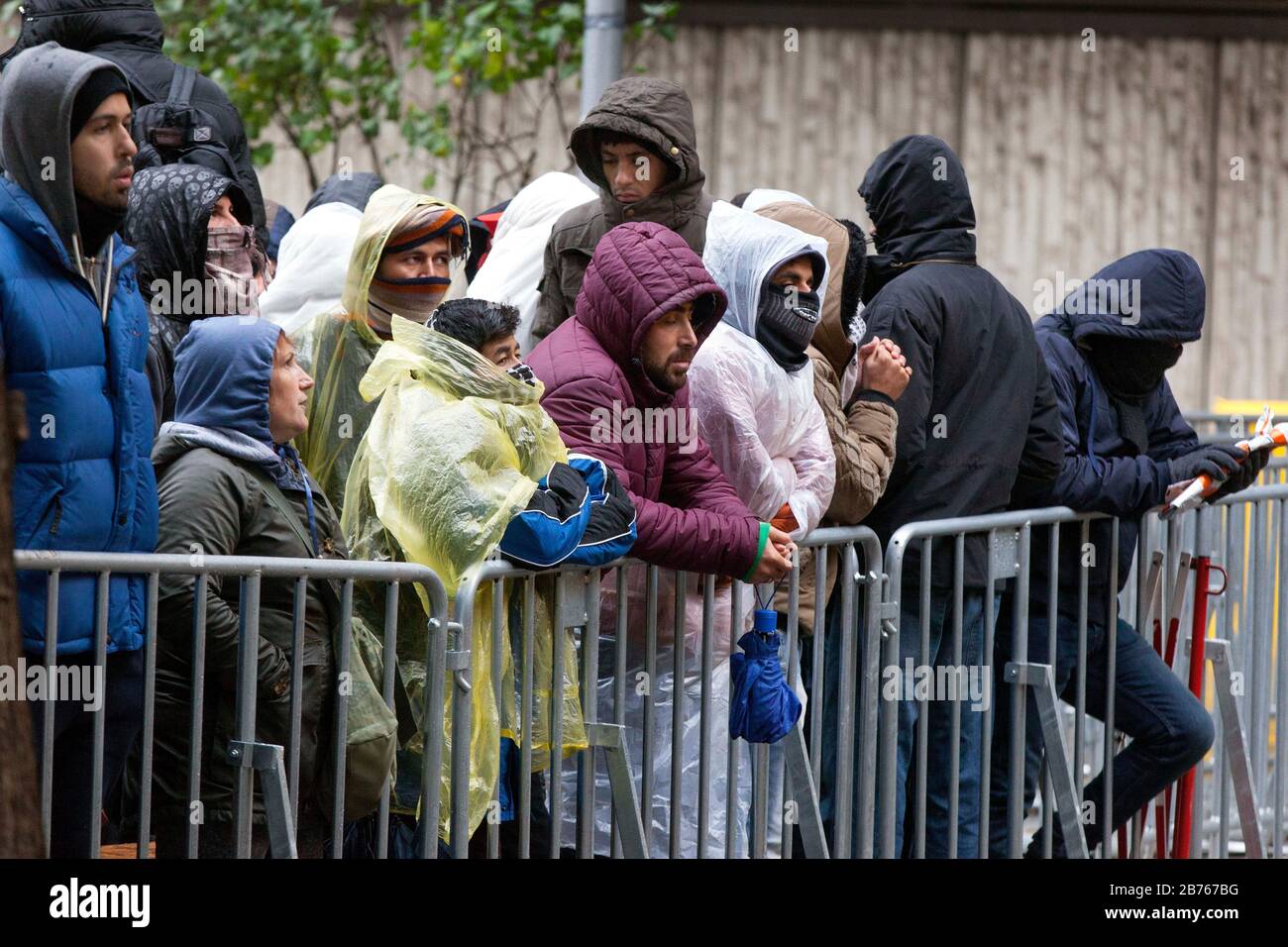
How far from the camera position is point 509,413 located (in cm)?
460

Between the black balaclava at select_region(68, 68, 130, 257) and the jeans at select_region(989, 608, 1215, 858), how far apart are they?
10.2 feet

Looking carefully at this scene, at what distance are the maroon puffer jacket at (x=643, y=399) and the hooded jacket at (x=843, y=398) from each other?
18.7 inches

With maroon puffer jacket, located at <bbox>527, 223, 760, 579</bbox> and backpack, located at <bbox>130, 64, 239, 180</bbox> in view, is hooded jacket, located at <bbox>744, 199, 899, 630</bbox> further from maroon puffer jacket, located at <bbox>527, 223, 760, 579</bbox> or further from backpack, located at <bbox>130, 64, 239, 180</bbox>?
backpack, located at <bbox>130, 64, 239, 180</bbox>

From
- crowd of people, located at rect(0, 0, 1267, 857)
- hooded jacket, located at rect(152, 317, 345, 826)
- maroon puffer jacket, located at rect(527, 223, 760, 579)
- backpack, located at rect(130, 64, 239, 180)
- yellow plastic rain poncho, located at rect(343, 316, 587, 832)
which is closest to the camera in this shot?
crowd of people, located at rect(0, 0, 1267, 857)

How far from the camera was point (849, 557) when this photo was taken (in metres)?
5.48

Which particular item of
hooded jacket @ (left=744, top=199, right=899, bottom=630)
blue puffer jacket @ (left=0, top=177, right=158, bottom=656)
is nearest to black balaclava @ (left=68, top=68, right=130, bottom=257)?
blue puffer jacket @ (left=0, top=177, right=158, bottom=656)

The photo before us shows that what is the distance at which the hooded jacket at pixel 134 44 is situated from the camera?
6.07m

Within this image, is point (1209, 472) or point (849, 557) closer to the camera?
point (849, 557)

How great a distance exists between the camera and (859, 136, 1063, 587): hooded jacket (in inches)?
231
